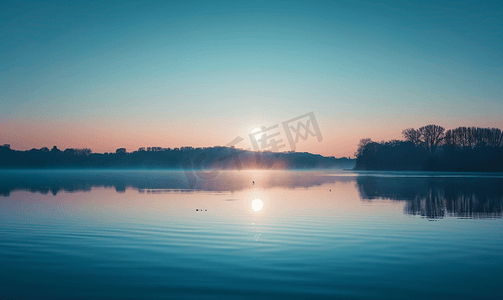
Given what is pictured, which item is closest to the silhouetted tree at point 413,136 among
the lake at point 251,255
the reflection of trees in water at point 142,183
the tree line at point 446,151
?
the tree line at point 446,151

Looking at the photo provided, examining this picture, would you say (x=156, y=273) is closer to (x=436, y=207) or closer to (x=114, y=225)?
(x=114, y=225)

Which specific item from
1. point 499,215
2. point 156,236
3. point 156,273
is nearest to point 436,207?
point 499,215

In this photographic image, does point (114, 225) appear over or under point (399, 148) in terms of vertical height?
under

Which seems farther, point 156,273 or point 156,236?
point 156,236

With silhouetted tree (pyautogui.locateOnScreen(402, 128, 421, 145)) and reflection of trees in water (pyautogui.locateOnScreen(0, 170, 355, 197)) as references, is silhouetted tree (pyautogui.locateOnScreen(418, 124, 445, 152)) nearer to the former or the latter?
→ silhouetted tree (pyautogui.locateOnScreen(402, 128, 421, 145))

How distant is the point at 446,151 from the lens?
13800cm

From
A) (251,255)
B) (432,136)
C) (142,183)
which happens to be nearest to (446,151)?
(432,136)

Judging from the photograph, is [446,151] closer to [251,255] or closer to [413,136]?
[413,136]

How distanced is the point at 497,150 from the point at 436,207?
404 ft

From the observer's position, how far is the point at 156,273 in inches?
453

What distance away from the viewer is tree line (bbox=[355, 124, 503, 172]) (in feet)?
424

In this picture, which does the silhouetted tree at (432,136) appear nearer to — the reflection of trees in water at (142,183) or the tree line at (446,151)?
the tree line at (446,151)

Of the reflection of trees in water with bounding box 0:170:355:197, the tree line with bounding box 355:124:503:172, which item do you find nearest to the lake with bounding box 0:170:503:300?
the reflection of trees in water with bounding box 0:170:355:197

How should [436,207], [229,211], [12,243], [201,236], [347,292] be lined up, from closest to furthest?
1. [347,292]
2. [12,243]
3. [201,236]
4. [229,211]
5. [436,207]
